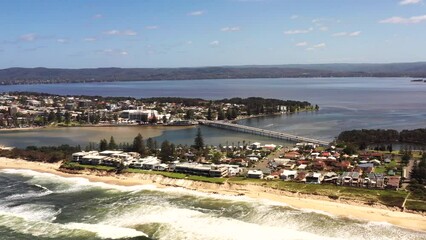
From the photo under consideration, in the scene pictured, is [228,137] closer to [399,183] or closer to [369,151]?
[369,151]

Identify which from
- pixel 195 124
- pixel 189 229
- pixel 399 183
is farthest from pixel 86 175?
pixel 195 124

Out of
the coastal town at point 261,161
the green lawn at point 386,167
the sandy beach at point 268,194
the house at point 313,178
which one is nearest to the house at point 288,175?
the coastal town at point 261,161

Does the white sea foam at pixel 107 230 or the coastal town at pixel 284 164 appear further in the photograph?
the coastal town at pixel 284 164

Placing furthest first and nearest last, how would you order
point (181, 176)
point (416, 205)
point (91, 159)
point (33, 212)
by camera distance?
point (91, 159), point (181, 176), point (33, 212), point (416, 205)

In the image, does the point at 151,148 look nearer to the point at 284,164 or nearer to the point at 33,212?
the point at 284,164

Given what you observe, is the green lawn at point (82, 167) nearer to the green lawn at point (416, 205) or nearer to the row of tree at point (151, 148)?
the row of tree at point (151, 148)

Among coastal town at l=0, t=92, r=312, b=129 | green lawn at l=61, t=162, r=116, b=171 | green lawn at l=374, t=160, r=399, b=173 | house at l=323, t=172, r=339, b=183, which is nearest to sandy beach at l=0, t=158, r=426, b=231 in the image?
green lawn at l=61, t=162, r=116, b=171

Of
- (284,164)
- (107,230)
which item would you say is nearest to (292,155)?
(284,164)
